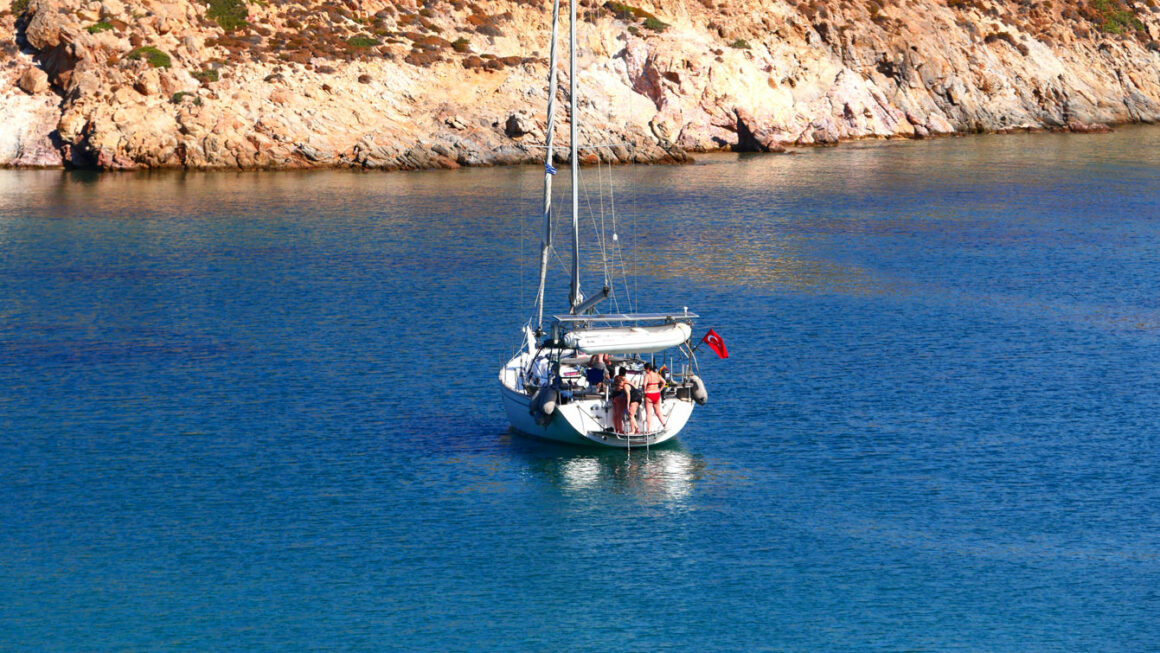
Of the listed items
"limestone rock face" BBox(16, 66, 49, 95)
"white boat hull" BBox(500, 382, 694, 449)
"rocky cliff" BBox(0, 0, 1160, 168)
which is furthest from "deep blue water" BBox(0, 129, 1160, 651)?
"limestone rock face" BBox(16, 66, 49, 95)

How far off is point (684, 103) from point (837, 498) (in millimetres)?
82952

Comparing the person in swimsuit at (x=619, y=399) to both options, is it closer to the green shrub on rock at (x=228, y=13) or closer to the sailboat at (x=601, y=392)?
the sailboat at (x=601, y=392)

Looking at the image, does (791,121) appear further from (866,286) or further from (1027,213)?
(866,286)

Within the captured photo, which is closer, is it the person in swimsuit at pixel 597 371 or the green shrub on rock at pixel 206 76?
the person in swimsuit at pixel 597 371

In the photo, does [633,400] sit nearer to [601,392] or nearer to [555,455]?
[601,392]

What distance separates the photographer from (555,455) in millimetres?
40188

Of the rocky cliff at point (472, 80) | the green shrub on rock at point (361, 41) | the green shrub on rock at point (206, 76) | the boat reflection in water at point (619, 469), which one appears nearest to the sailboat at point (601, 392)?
the boat reflection in water at point (619, 469)

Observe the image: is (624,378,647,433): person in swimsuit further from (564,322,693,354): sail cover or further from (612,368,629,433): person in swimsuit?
(564,322,693,354): sail cover

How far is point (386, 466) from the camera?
3978 cm

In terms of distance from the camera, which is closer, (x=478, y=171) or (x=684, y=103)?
(x=478, y=171)

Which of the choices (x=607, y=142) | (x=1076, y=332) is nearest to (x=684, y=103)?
(x=607, y=142)

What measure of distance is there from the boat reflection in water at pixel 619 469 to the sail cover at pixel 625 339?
10.9 feet

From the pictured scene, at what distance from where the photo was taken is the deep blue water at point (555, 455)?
101 ft

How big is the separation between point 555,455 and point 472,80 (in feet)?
247
